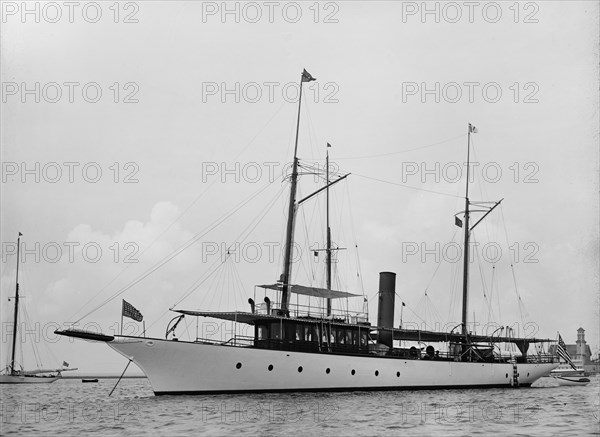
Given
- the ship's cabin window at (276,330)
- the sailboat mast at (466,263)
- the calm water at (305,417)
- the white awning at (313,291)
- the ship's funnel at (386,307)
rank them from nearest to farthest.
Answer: the calm water at (305,417) < the ship's cabin window at (276,330) < the white awning at (313,291) < the ship's funnel at (386,307) < the sailboat mast at (466,263)

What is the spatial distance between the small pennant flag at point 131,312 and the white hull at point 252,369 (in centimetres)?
135

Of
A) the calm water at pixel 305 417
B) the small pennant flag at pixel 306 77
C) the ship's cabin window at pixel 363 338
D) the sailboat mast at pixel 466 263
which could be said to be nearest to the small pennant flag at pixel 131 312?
the calm water at pixel 305 417

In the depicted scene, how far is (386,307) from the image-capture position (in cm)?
5144

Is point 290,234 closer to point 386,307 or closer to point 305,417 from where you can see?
point 386,307

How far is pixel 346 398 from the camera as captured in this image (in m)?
39.4

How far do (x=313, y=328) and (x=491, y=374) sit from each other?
19.7 metres

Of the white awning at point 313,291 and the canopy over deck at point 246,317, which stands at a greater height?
the white awning at point 313,291

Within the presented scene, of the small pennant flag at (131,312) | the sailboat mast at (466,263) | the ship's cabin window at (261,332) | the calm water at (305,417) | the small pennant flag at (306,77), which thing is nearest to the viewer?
the calm water at (305,417)

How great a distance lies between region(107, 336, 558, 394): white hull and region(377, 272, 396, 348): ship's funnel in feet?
10.2

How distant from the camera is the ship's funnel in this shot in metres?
51.5

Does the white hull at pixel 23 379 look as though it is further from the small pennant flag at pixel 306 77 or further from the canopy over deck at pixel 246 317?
the small pennant flag at pixel 306 77

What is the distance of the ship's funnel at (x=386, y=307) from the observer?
51.5 metres

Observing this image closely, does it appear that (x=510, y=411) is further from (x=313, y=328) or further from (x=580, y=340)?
(x=580, y=340)

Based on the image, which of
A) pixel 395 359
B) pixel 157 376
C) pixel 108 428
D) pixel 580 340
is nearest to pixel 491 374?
pixel 395 359
